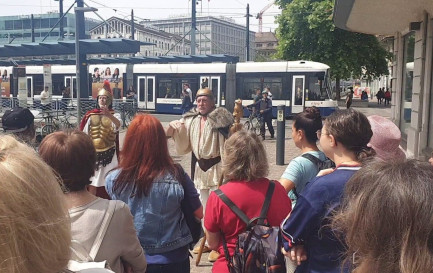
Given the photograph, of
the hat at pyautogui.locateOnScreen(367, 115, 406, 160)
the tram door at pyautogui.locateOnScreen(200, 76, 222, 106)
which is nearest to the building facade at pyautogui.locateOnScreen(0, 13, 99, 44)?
the tram door at pyautogui.locateOnScreen(200, 76, 222, 106)

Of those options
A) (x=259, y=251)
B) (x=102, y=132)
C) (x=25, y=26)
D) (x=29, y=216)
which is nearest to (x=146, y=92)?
(x=102, y=132)

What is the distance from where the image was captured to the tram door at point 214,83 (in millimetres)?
25391

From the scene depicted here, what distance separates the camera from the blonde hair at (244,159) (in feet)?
9.64

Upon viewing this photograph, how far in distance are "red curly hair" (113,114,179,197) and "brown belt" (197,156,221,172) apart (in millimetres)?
2253

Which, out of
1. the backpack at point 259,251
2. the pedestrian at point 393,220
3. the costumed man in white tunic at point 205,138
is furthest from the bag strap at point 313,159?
the pedestrian at point 393,220

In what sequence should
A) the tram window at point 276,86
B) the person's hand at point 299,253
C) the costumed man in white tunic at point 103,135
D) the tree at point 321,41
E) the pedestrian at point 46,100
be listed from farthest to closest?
the tree at point 321,41 → the tram window at point 276,86 → the pedestrian at point 46,100 → the costumed man in white tunic at point 103,135 → the person's hand at point 299,253

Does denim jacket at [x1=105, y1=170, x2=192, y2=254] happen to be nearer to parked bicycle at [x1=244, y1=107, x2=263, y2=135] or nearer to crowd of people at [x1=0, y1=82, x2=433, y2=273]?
crowd of people at [x1=0, y1=82, x2=433, y2=273]

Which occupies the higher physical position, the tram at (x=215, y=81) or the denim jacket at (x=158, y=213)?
the tram at (x=215, y=81)

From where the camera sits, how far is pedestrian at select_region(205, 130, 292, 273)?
2799 mm

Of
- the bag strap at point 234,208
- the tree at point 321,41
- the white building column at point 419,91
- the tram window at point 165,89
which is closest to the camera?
the bag strap at point 234,208

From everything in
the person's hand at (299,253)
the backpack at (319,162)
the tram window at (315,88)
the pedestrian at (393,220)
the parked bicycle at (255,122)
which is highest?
the tram window at (315,88)

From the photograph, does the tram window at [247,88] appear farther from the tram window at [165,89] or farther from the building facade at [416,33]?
the building facade at [416,33]

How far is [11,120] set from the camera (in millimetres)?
4168

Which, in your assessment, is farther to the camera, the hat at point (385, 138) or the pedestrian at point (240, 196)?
the hat at point (385, 138)
